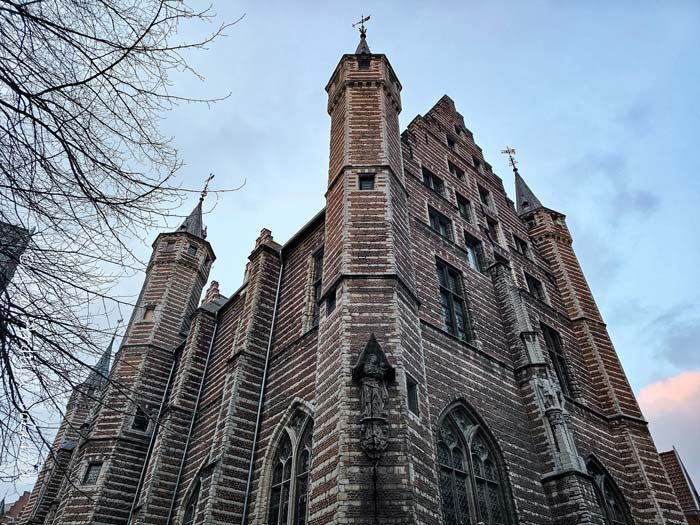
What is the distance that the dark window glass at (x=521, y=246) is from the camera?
19.4m

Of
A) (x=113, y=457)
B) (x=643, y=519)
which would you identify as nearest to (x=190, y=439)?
(x=113, y=457)

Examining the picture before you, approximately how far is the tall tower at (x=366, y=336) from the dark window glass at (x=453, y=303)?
6.96 ft

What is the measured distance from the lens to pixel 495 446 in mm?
10258

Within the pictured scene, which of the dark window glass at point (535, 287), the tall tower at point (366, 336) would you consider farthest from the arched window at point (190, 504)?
the dark window glass at point (535, 287)

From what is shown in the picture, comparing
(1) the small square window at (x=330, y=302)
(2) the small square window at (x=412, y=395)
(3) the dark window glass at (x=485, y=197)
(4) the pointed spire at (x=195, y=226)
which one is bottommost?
(2) the small square window at (x=412, y=395)

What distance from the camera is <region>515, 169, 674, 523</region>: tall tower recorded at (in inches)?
533

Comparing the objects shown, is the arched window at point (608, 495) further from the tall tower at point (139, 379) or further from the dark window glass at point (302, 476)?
the tall tower at point (139, 379)

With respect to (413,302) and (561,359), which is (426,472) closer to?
(413,302)

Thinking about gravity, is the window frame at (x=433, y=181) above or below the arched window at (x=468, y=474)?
above

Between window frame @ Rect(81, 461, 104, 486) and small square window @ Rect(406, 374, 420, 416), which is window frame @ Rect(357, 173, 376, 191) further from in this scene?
window frame @ Rect(81, 461, 104, 486)

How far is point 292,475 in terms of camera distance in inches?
388

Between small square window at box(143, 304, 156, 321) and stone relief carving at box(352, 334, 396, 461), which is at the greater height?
small square window at box(143, 304, 156, 321)

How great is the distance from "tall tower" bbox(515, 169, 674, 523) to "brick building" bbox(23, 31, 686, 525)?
7 cm

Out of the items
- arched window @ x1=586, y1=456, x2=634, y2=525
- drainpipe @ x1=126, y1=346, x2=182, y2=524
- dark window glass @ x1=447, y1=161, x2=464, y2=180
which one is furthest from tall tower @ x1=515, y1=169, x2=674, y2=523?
drainpipe @ x1=126, y1=346, x2=182, y2=524
